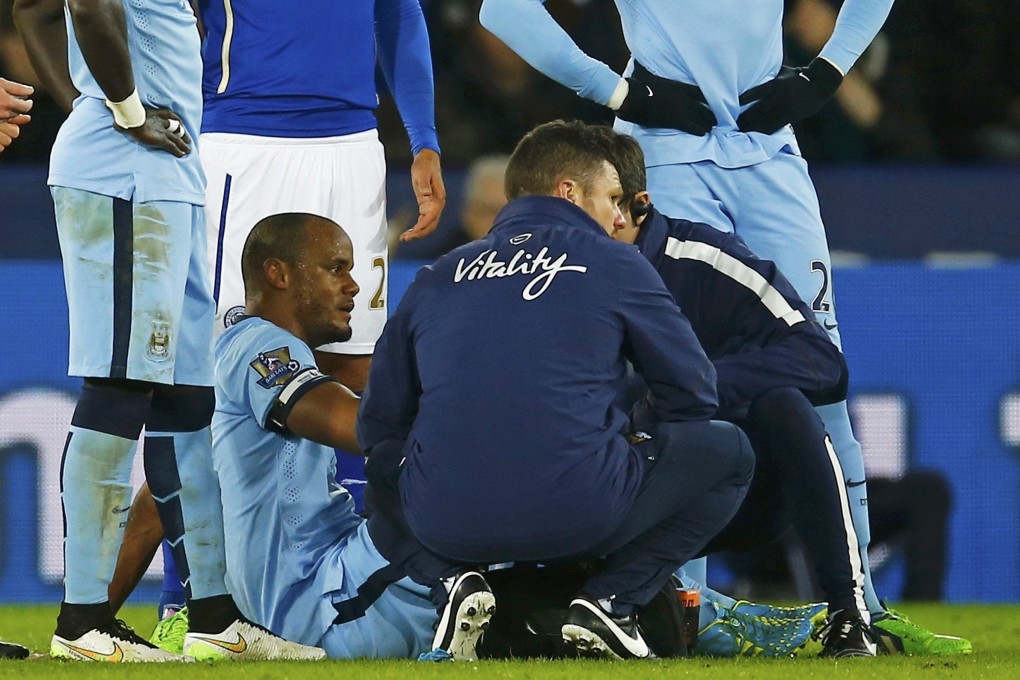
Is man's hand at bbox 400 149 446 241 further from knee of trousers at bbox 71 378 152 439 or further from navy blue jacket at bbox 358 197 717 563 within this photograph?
navy blue jacket at bbox 358 197 717 563

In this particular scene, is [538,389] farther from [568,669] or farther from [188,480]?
[188,480]

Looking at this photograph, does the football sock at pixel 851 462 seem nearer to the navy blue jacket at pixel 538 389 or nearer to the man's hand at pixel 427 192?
the navy blue jacket at pixel 538 389

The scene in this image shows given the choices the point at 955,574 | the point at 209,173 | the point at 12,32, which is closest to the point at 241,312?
the point at 209,173

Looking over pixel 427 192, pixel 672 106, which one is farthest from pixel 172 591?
pixel 672 106

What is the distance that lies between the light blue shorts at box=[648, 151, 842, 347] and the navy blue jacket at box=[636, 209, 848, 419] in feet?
1.23

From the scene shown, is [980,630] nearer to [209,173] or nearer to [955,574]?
[955,574]

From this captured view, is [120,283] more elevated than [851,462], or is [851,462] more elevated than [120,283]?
[120,283]

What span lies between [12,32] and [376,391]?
15.7 ft

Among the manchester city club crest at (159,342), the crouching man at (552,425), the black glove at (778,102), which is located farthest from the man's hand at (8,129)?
the black glove at (778,102)

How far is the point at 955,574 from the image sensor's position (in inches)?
221

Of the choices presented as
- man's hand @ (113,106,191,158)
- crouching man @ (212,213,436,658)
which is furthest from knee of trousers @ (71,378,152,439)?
man's hand @ (113,106,191,158)

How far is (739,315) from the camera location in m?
3.75

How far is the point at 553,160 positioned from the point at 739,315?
551mm

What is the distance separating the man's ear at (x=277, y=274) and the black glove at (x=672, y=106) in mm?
985
